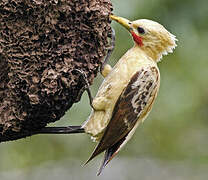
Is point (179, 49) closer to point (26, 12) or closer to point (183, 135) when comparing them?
point (183, 135)

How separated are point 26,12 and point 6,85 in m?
0.57

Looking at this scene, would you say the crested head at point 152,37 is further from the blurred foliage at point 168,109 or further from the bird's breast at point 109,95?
the blurred foliage at point 168,109

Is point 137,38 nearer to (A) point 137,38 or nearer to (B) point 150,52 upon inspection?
(A) point 137,38

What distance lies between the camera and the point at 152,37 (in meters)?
5.62

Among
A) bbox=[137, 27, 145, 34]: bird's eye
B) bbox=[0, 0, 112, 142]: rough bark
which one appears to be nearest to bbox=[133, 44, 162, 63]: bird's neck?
bbox=[137, 27, 145, 34]: bird's eye

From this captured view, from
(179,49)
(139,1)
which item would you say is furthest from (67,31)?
(179,49)

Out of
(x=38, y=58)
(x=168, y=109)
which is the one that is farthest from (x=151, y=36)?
(x=168, y=109)

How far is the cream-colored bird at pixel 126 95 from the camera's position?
17.9ft

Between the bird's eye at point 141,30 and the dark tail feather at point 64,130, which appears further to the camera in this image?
the bird's eye at point 141,30

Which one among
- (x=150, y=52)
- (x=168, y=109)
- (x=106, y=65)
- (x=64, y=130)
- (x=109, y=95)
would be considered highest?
(x=150, y=52)

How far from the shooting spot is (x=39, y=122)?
4977mm

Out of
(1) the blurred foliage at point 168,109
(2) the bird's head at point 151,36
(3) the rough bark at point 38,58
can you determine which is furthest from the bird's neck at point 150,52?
(3) the rough bark at point 38,58

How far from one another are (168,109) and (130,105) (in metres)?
1.48

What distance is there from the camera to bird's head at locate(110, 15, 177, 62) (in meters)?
5.55
